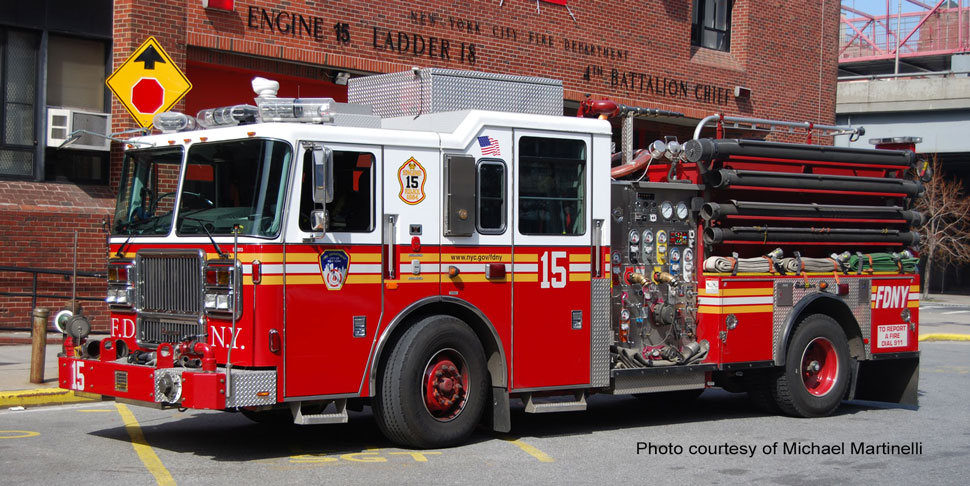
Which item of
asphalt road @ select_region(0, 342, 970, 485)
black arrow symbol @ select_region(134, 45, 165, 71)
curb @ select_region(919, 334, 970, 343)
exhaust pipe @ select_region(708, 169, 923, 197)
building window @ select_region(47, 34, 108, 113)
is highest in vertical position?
building window @ select_region(47, 34, 108, 113)

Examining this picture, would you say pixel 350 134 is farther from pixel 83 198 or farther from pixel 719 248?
pixel 83 198

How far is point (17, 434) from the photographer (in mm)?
9375

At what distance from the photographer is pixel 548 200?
958cm

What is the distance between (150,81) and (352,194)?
470 centimetres

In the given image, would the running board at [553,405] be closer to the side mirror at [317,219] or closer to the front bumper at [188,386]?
the front bumper at [188,386]

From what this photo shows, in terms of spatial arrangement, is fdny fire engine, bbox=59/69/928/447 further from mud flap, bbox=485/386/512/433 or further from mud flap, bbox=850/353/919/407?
mud flap, bbox=850/353/919/407

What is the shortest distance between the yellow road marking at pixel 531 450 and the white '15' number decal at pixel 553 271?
52.3 inches

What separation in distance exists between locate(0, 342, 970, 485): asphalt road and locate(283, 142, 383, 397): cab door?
70 centimetres

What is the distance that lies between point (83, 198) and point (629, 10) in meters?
11.3

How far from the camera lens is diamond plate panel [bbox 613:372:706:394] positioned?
1002 cm

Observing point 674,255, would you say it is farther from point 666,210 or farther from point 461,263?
point 461,263

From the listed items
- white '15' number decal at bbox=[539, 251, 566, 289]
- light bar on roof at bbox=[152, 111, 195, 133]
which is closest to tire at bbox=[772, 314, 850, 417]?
white '15' number decal at bbox=[539, 251, 566, 289]

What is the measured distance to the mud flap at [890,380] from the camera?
1214 cm

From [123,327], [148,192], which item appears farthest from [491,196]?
[123,327]
